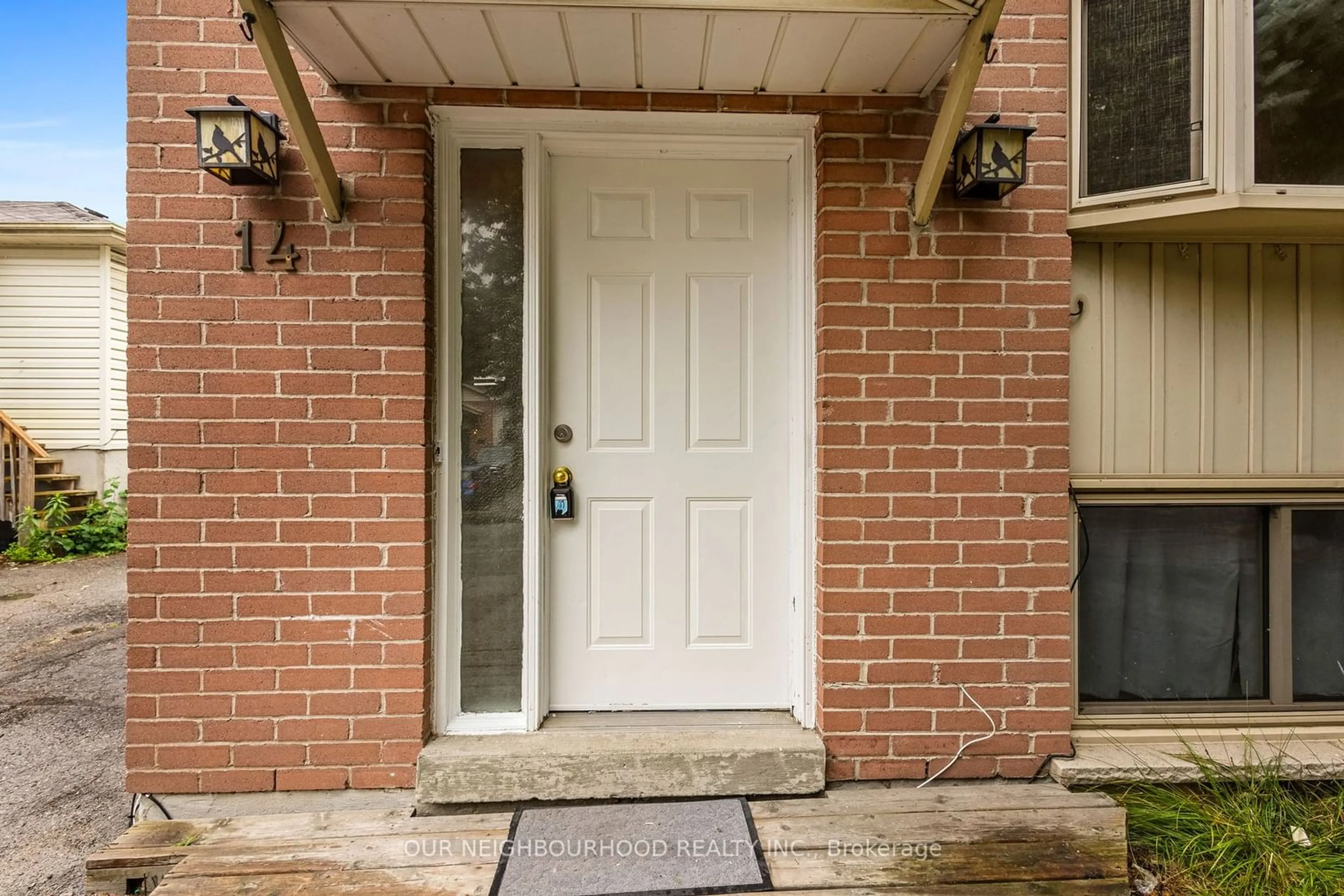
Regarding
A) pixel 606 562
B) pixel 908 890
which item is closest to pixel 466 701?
pixel 606 562

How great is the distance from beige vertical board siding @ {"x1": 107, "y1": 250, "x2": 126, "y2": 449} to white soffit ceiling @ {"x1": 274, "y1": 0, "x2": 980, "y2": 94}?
24.4 ft

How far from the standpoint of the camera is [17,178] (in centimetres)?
1178

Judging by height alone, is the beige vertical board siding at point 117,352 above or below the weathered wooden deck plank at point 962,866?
above

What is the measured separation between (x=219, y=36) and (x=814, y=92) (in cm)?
193

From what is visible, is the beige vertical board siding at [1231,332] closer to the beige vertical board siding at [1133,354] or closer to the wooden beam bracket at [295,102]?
the beige vertical board siding at [1133,354]

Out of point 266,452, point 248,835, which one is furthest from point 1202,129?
point 248,835

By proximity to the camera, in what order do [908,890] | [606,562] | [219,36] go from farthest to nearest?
[606,562], [219,36], [908,890]

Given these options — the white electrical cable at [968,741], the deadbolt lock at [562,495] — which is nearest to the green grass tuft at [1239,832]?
the white electrical cable at [968,741]

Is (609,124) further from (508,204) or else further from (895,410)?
(895,410)

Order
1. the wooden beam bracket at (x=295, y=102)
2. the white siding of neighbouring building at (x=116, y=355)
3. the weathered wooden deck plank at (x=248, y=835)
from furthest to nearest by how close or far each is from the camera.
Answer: the white siding of neighbouring building at (x=116, y=355) < the weathered wooden deck plank at (x=248, y=835) < the wooden beam bracket at (x=295, y=102)

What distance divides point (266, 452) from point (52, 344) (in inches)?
304

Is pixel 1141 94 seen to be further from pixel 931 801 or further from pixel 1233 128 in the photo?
pixel 931 801

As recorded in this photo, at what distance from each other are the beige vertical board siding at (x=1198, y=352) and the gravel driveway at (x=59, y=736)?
3.63 meters

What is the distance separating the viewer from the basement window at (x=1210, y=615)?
2.31 meters
